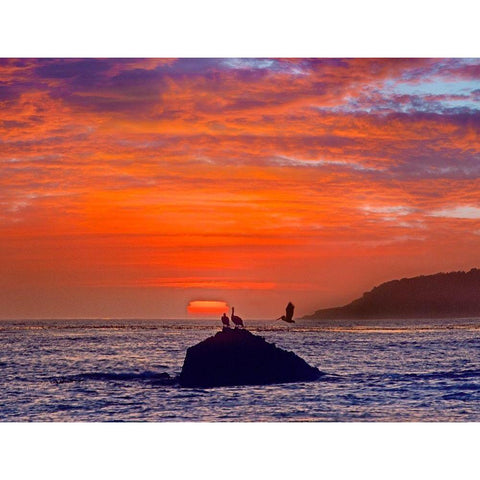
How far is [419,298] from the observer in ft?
45.4

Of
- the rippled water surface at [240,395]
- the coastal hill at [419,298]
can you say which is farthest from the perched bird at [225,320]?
the coastal hill at [419,298]

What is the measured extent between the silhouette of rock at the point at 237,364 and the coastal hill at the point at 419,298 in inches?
42.1

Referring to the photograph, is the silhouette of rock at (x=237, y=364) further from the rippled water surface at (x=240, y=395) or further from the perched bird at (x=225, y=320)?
the perched bird at (x=225, y=320)

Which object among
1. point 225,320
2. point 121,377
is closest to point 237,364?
point 225,320

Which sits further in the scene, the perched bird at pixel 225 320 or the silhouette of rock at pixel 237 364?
the silhouette of rock at pixel 237 364

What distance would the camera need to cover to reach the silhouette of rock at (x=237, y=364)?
12977mm

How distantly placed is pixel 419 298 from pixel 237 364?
3.14 meters

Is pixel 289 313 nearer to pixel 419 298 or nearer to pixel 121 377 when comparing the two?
pixel 419 298

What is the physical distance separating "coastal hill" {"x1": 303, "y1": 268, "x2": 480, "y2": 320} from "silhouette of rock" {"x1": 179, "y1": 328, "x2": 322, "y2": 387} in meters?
1.07

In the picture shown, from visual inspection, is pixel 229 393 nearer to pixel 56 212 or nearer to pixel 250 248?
pixel 250 248

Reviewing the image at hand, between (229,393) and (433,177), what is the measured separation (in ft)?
13.6

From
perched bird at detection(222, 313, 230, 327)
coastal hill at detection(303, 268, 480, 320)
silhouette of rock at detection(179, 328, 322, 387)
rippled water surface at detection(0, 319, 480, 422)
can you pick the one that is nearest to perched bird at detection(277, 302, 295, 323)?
coastal hill at detection(303, 268, 480, 320)

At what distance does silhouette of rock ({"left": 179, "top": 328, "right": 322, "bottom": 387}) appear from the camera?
13.0m
